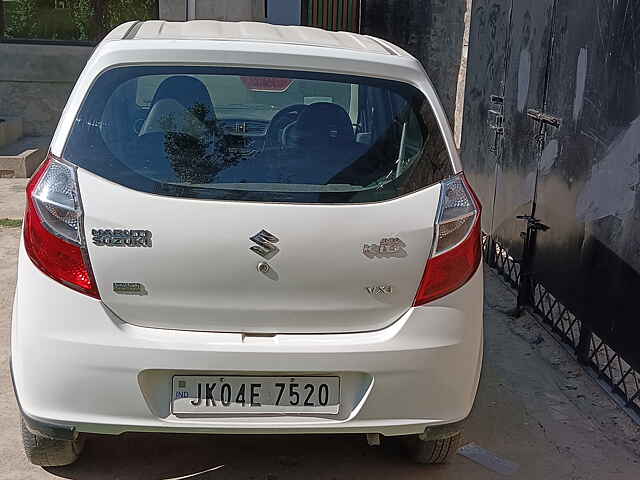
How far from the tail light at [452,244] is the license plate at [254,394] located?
0.45 metres

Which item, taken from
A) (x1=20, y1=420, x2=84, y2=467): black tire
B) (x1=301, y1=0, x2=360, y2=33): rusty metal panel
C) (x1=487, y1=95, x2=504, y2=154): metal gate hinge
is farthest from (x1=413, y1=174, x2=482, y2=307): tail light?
(x1=301, y1=0, x2=360, y2=33): rusty metal panel

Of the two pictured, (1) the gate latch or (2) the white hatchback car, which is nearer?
(2) the white hatchback car

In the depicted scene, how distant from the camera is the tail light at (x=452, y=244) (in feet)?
9.50

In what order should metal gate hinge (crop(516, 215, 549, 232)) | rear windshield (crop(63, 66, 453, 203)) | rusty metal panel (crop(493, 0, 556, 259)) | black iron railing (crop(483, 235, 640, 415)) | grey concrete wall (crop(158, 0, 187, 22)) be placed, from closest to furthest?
rear windshield (crop(63, 66, 453, 203)), black iron railing (crop(483, 235, 640, 415)), metal gate hinge (crop(516, 215, 549, 232)), rusty metal panel (crop(493, 0, 556, 259)), grey concrete wall (crop(158, 0, 187, 22))

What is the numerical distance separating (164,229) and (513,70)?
4007 mm

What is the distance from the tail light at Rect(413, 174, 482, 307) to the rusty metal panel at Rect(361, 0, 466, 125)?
624cm

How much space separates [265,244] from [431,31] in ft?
26.9

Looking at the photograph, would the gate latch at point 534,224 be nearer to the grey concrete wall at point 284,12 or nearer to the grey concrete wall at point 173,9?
the grey concrete wall at point 173,9

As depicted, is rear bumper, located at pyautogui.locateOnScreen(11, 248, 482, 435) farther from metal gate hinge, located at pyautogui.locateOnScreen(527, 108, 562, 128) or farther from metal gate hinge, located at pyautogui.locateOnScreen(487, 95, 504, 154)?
metal gate hinge, located at pyautogui.locateOnScreen(487, 95, 504, 154)

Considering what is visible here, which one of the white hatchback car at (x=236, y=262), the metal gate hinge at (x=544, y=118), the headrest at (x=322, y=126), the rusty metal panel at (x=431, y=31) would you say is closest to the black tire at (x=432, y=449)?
the white hatchback car at (x=236, y=262)

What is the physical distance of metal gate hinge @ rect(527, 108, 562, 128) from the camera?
5098 mm

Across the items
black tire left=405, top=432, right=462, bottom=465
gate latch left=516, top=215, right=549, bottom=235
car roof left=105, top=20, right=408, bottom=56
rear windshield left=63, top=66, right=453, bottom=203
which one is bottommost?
black tire left=405, top=432, right=462, bottom=465

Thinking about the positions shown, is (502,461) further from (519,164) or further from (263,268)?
(519,164)

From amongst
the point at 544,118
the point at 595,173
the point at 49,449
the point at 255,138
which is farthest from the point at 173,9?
the point at 49,449
